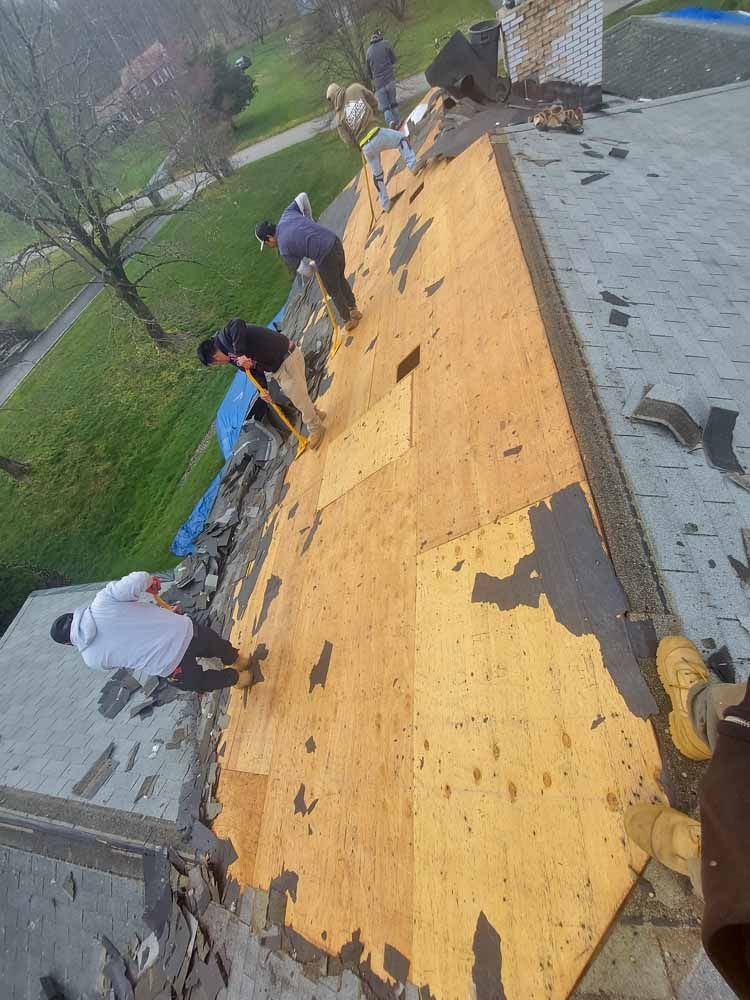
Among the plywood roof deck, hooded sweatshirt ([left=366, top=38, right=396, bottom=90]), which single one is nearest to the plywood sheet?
the plywood roof deck

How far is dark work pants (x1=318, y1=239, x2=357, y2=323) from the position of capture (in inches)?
196

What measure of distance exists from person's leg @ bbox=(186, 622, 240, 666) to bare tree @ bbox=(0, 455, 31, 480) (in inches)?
401

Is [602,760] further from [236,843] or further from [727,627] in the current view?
[236,843]

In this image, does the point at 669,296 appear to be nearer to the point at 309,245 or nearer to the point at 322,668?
the point at 309,245

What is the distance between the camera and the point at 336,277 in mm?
5070

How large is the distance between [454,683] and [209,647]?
2108 millimetres

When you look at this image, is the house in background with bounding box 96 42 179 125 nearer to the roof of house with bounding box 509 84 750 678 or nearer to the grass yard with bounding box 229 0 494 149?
the grass yard with bounding box 229 0 494 149

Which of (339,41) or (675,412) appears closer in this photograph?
(675,412)

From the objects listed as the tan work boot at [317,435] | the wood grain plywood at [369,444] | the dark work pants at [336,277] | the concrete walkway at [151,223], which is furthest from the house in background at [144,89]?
the wood grain plywood at [369,444]

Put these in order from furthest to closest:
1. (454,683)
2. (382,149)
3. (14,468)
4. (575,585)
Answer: (14,468)
(382,149)
(454,683)
(575,585)

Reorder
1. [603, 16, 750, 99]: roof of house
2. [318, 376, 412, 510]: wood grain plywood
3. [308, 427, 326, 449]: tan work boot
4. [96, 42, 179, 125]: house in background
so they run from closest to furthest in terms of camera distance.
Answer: [318, 376, 412, 510]: wood grain plywood < [308, 427, 326, 449]: tan work boot < [603, 16, 750, 99]: roof of house < [96, 42, 179, 125]: house in background

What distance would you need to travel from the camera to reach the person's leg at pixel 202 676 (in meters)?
3.70

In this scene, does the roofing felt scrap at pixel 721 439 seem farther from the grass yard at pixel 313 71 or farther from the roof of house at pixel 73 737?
the grass yard at pixel 313 71

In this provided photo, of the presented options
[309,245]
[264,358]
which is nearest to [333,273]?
[309,245]
